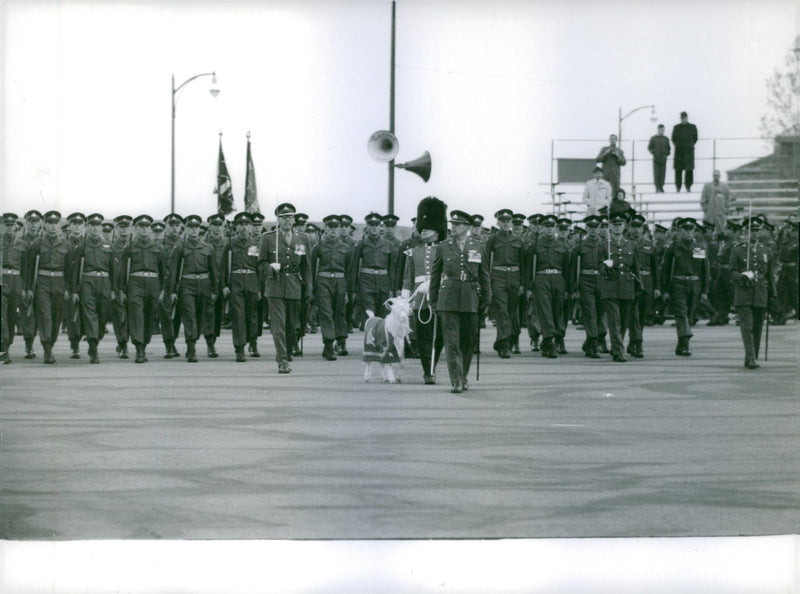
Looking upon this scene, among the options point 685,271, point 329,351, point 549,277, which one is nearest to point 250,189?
point 329,351

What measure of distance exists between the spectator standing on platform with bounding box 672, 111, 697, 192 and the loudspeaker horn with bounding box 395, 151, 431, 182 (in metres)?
5.95

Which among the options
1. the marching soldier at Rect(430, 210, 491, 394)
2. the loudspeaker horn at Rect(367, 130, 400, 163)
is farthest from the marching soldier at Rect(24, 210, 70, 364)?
the loudspeaker horn at Rect(367, 130, 400, 163)

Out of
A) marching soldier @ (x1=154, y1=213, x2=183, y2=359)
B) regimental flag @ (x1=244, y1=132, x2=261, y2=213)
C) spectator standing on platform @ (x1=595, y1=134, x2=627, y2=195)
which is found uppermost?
spectator standing on platform @ (x1=595, y1=134, x2=627, y2=195)

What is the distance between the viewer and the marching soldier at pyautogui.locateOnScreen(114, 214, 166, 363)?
70.9ft

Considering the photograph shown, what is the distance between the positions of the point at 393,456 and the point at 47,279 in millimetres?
11130

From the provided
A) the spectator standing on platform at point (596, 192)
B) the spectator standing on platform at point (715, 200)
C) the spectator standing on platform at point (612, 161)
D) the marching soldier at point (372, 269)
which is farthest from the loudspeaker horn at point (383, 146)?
the spectator standing on platform at point (715, 200)

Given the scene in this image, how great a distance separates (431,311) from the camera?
1717 cm

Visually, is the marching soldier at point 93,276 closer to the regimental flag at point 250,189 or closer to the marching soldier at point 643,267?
the regimental flag at point 250,189

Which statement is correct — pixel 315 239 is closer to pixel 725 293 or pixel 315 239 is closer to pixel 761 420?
pixel 725 293

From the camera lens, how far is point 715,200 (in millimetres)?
29094

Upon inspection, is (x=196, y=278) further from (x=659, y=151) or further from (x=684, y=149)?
(x=659, y=151)

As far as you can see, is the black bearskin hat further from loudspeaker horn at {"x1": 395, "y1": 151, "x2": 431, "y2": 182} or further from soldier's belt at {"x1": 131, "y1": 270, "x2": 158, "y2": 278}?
soldier's belt at {"x1": 131, "y1": 270, "x2": 158, "y2": 278}

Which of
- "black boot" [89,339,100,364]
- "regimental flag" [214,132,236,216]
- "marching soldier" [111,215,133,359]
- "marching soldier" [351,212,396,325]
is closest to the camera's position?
"regimental flag" [214,132,236,216]

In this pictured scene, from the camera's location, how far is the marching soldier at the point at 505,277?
2259cm
